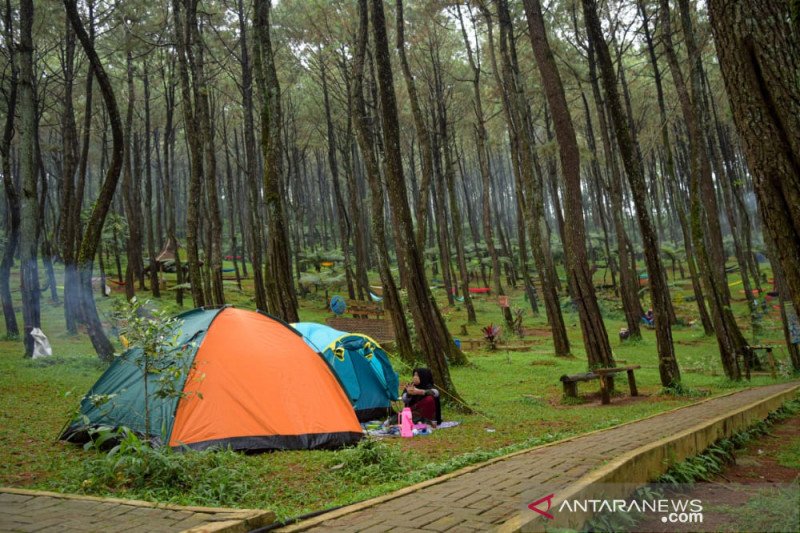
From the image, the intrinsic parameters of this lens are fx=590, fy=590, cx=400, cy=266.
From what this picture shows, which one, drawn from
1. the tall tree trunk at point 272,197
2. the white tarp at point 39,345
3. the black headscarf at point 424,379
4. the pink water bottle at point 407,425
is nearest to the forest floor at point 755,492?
the pink water bottle at point 407,425

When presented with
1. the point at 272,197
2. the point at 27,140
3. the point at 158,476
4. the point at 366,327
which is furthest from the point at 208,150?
the point at 158,476

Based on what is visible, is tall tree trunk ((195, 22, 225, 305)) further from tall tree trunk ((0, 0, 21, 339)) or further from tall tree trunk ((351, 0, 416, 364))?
tall tree trunk ((0, 0, 21, 339))

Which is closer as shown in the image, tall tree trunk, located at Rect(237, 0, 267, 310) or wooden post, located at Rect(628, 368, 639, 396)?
wooden post, located at Rect(628, 368, 639, 396)

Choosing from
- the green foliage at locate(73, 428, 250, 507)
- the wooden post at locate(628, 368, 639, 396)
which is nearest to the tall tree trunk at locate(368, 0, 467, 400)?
the wooden post at locate(628, 368, 639, 396)

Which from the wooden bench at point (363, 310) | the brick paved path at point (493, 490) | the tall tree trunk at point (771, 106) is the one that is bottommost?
the brick paved path at point (493, 490)

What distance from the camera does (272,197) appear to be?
12.6 m

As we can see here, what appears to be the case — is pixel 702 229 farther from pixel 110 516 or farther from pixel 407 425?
pixel 110 516

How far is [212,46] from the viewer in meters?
24.1

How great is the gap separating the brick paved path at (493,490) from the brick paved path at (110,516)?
385 millimetres

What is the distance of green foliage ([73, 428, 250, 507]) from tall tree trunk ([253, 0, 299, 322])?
6810 mm

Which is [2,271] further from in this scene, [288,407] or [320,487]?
[320,487]

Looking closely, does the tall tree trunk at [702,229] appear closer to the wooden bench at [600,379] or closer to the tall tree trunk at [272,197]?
the wooden bench at [600,379]

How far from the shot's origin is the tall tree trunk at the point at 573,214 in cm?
1190

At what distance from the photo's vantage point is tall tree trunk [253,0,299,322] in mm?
12250
